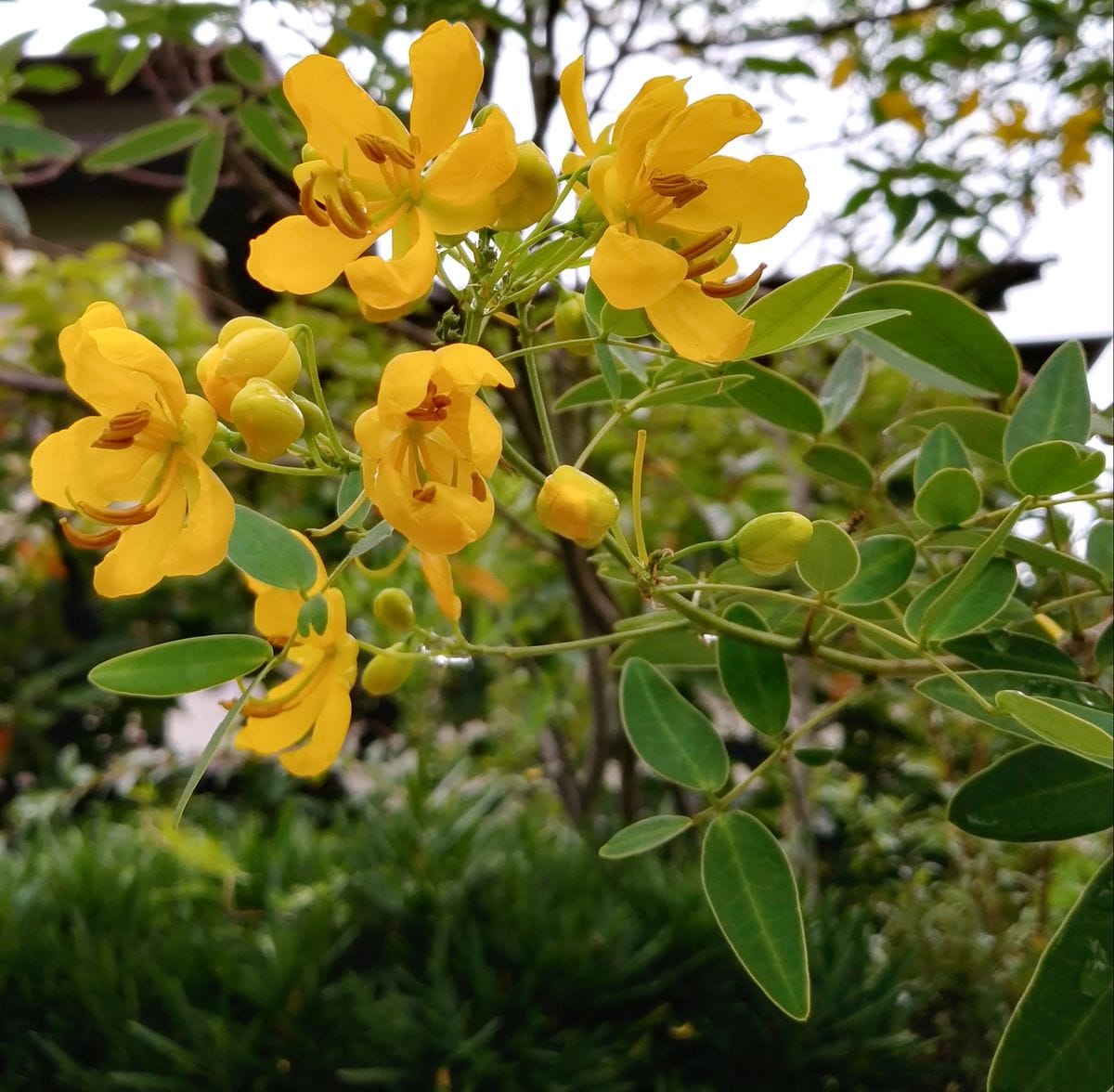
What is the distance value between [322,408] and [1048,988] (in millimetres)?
387

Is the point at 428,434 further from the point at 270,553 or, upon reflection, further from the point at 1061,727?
the point at 1061,727

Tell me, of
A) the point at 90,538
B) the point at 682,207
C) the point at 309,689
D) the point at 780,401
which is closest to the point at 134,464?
the point at 90,538

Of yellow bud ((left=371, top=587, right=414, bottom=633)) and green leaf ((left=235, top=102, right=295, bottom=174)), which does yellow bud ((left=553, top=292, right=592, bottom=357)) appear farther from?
green leaf ((left=235, top=102, right=295, bottom=174))

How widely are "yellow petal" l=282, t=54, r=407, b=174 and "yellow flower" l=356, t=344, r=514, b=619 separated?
0.27 feet

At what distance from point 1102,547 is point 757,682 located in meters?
0.20

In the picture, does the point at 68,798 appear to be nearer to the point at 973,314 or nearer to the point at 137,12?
the point at 137,12

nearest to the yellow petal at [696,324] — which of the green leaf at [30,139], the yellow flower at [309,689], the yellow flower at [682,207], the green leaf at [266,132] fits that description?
the yellow flower at [682,207]

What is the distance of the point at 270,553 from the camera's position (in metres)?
0.46

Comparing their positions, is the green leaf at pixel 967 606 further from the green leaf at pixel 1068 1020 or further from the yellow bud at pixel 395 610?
the yellow bud at pixel 395 610

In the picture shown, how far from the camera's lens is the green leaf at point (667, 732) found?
0.56 metres

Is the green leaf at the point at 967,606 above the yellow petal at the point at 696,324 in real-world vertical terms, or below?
below

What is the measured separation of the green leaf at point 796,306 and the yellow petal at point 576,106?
0.33ft

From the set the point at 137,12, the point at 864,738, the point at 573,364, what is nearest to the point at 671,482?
the point at 573,364

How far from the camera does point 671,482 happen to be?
169 centimetres
